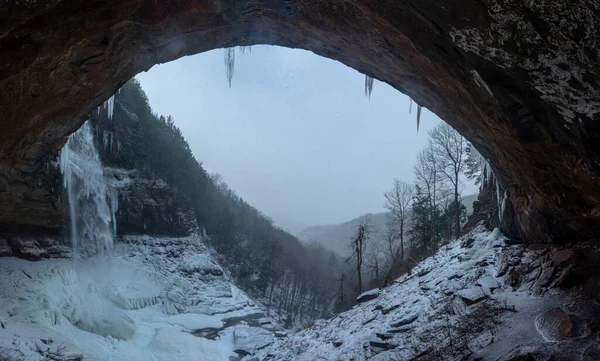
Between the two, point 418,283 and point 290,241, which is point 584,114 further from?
point 290,241

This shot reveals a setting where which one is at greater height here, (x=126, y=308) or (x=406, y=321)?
(x=406, y=321)

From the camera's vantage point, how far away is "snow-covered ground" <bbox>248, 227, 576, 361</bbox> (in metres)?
7.44

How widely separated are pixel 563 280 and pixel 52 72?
10887 mm

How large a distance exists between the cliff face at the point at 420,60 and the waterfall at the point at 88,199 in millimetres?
10173

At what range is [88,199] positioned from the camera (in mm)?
22516

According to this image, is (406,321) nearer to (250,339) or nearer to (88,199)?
(250,339)

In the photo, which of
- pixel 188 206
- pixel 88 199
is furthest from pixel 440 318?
pixel 188 206

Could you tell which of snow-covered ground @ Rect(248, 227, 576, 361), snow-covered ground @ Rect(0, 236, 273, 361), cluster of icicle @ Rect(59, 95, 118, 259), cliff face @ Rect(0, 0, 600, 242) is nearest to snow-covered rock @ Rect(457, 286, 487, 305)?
snow-covered ground @ Rect(248, 227, 576, 361)

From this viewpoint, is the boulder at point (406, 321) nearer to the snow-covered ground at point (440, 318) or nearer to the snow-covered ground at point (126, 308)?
the snow-covered ground at point (440, 318)

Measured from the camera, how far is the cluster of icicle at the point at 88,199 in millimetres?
20656

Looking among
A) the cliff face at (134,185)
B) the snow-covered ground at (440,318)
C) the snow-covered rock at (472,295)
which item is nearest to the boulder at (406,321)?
the snow-covered ground at (440,318)

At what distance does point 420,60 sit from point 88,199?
856 inches

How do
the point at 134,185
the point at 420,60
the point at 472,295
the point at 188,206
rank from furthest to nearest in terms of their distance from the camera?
the point at 188,206 → the point at 134,185 → the point at 472,295 → the point at 420,60

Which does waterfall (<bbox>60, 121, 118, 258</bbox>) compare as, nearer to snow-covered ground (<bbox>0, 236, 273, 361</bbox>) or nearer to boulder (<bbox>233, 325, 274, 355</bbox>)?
snow-covered ground (<bbox>0, 236, 273, 361</bbox>)
